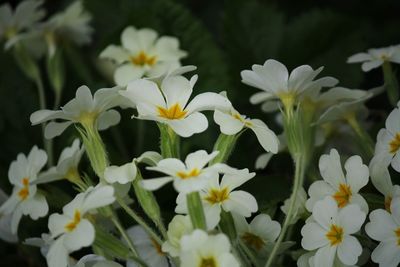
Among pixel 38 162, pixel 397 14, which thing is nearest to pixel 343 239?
pixel 38 162

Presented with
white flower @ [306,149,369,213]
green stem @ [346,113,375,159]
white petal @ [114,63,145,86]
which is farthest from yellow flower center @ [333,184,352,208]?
white petal @ [114,63,145,86]

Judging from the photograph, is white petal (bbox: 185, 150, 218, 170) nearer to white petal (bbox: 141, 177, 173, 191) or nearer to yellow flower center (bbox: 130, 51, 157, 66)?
white petal (bbox: 141, 177, 173, 191)

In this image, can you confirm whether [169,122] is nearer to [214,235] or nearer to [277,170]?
[214,235]

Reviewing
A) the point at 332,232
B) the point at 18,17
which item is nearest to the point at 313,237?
the point at 332,232

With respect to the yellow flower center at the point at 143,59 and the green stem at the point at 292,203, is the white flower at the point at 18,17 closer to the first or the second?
the yellow flower center at the point at 143,59

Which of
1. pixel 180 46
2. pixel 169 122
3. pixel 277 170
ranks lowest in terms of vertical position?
pixel 277 170
